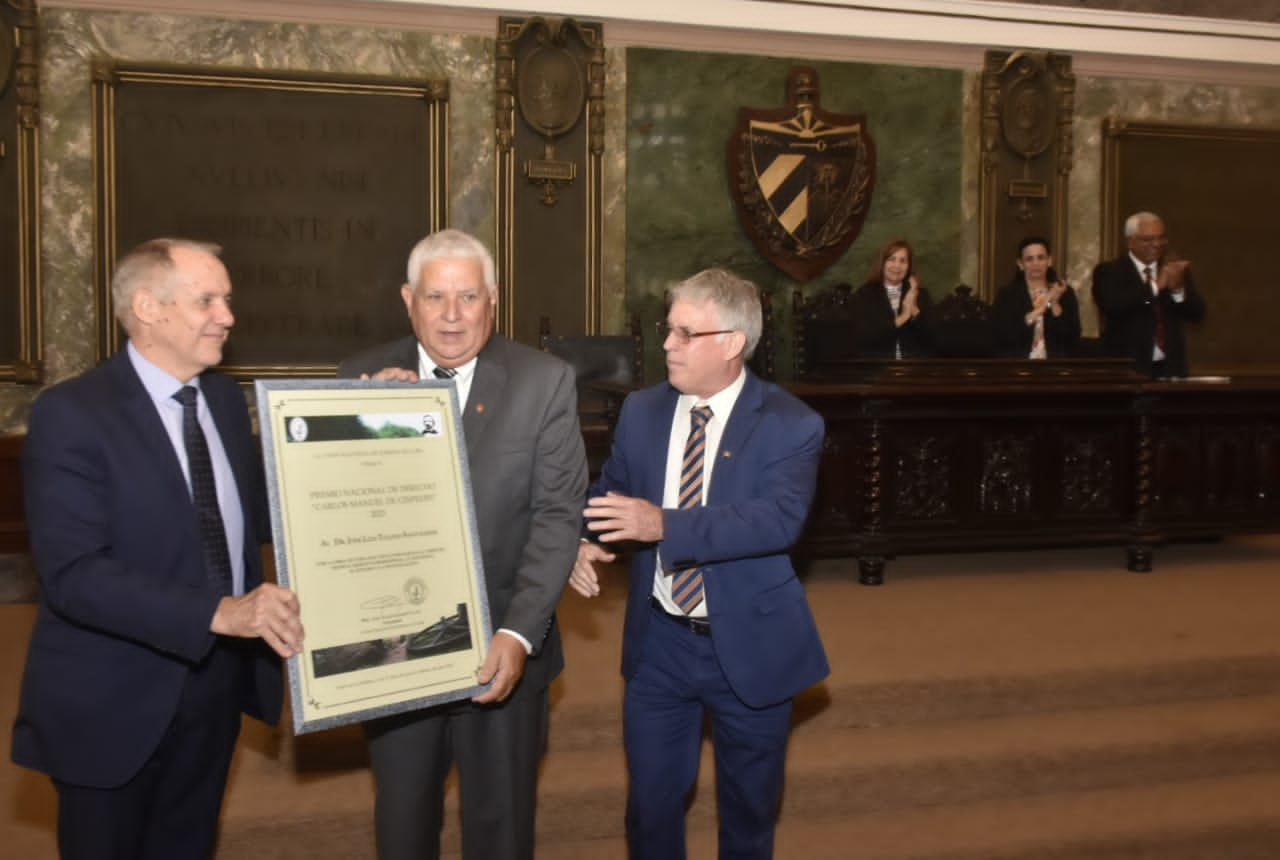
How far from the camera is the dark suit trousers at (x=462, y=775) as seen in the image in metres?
2.48

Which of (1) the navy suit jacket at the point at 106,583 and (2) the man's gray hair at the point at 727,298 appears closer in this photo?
(1) the navy suit jacket at the point at 106,583

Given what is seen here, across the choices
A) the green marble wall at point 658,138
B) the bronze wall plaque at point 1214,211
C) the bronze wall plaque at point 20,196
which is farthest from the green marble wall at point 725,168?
the bronze wall plaque at point 20,196

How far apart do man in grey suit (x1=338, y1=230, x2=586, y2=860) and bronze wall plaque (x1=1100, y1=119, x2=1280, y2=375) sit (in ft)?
26.1

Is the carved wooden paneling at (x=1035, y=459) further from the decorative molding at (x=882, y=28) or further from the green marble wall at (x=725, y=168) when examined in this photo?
the decorative molding at (x=882, y=28)

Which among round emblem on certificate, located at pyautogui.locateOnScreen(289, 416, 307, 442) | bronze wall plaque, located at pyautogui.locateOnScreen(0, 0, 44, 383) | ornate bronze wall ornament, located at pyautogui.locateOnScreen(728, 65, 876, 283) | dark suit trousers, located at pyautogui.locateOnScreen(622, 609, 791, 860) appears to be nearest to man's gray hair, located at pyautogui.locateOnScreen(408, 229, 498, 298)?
round emblem on certificate, located at pyautogui.locateOnScreen(289, 416, 307, 442)

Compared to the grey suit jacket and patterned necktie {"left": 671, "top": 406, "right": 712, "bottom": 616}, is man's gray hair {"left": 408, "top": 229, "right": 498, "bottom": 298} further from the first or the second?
patterned necktie {"left": 671, "top": 406, "right": 712, "bottom": 616}

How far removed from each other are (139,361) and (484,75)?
6.26 metres

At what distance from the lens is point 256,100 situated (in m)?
7.88

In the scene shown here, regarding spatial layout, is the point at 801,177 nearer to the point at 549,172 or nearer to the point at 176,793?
the point at 549,172

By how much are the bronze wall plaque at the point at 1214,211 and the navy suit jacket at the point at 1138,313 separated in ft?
7.13

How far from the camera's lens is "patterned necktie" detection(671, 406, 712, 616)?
2.87 meters

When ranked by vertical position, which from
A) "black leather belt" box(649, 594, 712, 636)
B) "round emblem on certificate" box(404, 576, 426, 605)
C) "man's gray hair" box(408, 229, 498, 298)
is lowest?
"black leather belt" box(649, 594, 712, 636)

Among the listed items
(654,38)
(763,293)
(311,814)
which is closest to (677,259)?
(763,293)

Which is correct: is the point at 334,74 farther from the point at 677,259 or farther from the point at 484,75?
the point at 677,259
